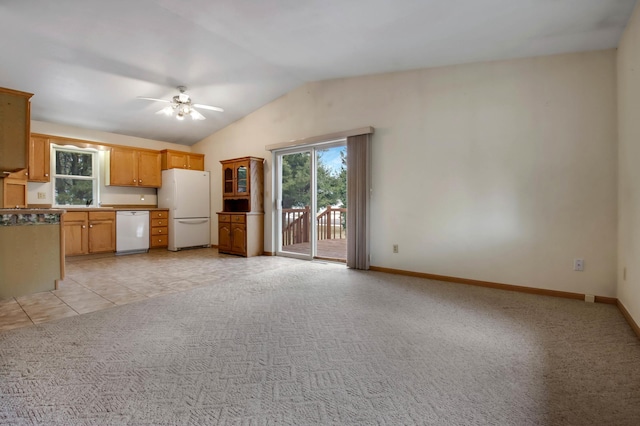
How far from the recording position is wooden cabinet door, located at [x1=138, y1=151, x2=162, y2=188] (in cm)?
636

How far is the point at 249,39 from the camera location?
3535mm

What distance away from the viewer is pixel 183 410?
1.33m

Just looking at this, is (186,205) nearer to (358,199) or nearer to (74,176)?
(74,176)

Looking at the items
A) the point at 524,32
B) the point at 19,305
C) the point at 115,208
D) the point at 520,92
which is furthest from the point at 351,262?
the point at 115,208

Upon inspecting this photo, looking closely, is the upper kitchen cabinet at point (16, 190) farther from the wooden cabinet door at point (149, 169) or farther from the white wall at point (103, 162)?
the wooden cabinet door at point (149, 169)

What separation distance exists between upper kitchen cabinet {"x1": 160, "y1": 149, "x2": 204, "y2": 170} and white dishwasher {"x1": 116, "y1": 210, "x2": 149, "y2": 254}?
3.84ft

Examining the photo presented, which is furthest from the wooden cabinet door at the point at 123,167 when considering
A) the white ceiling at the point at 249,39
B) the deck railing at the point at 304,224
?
the deck railing at the point at 304,224

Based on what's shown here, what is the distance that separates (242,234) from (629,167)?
202 inches

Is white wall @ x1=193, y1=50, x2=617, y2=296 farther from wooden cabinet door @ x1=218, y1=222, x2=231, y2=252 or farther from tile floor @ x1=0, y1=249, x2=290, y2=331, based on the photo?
wooden cabinet door @ x1=218, y1=222, x2=231, y2=252

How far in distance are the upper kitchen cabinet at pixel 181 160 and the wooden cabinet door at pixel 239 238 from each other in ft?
6.98

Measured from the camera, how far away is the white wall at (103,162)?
5301 mm

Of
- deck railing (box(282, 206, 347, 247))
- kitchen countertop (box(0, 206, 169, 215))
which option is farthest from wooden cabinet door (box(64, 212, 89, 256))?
deck railing (box(282, 206, 347, 247))

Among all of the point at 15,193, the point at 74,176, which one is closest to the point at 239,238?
the point at 74,176

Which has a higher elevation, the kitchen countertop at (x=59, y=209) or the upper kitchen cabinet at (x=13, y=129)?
the upper kitchen cabinet at (x=13, y=129)
